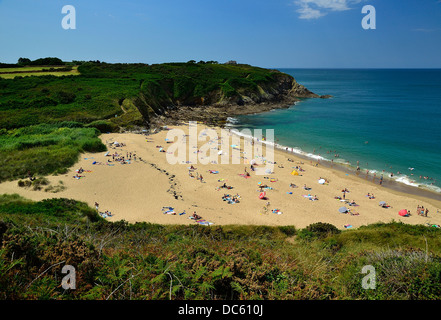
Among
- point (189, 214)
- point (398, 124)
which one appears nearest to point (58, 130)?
point (189, 214)

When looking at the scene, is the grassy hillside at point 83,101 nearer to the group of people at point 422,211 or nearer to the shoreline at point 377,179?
the shoreline at point 377,179

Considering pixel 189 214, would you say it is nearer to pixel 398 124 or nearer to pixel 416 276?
pixel 416 276

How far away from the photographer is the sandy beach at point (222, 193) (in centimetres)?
2038

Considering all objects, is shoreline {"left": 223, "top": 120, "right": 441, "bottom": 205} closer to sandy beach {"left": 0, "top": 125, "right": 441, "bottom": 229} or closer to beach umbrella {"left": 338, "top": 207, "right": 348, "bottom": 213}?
sandy beach {"left": 0, "top": 125, "right": 441, "bottom": 229}

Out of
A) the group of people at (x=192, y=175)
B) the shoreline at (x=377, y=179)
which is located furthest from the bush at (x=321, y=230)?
the shoreline at (x=377, y=179)

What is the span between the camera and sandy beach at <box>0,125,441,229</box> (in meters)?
20.4

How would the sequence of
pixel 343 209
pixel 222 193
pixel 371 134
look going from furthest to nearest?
1. pixel 371 134
2. pixel 222 193
3. pixel 343 209

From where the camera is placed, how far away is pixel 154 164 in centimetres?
2956

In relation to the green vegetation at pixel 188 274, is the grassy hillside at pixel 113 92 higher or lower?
higher

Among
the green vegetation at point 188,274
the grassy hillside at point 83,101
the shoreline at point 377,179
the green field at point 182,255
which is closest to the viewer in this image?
the green vegetation at point 188,274

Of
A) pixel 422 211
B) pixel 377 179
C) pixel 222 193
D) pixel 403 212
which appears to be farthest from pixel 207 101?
pixel 422 211

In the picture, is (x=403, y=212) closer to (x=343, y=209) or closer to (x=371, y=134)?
(x=343, y=209)

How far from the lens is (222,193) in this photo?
79.9ft

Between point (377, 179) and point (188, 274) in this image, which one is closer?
point (188, 274)
